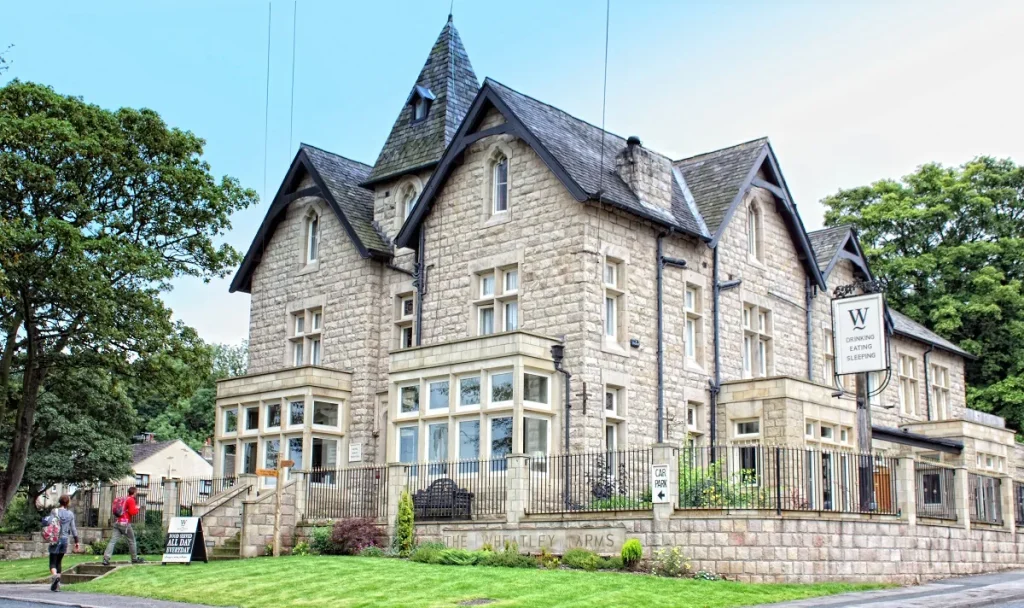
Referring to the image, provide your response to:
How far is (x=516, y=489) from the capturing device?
22.1 metres

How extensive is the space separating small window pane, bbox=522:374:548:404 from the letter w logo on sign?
7.21 meters

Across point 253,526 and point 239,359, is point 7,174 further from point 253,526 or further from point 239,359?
point 239,359

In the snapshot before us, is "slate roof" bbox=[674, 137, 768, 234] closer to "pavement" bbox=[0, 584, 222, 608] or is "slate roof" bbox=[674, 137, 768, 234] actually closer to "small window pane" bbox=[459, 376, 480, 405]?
"small window pane" bbox=[459, 376, 480, 405]

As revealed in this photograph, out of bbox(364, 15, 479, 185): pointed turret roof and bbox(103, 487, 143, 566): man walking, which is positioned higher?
bbox(364, 15, 479, 185): pointed turret roof

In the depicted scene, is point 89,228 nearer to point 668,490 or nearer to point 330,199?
point 330,199

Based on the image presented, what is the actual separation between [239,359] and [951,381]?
178 feet

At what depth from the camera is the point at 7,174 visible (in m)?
27.7

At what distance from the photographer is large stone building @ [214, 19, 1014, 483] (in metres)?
25.8

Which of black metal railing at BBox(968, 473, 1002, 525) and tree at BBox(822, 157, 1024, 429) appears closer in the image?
black metal railing at BBox(968, 473, 1002, 525)

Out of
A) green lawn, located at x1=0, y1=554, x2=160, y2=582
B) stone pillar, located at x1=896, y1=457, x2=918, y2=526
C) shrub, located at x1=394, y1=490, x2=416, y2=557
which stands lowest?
green lawn, located at x1=0, y1=554, x2=160, y2=582

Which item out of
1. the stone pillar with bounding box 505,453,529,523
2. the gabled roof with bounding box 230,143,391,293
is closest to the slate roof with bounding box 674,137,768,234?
the gabled roof with bounding box 230,143,391,293

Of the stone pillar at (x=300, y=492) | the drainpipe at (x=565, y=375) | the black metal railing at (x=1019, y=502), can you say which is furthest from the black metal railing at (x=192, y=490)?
the black metal railing at (x=1019, y=502)

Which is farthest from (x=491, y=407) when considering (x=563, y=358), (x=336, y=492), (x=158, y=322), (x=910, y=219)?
(x=910, y=219)

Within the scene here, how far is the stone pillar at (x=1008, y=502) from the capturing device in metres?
25.9
